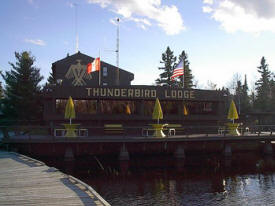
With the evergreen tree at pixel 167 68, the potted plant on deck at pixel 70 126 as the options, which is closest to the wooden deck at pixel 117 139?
the potted plant on deck at pixel 70 126

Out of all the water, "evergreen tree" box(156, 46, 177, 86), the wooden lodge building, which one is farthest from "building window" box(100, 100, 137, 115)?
"evergreen tree" box(156, 46, 177, 86)

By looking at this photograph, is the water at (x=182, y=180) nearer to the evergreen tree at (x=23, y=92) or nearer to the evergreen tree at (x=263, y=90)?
the evergreen tree at (x=23, y=92)

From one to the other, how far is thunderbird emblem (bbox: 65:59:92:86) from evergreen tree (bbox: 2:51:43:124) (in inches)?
189

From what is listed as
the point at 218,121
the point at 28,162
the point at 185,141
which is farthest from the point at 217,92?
the point at 28,162

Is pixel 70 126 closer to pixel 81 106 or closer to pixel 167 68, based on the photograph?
pixel 81 106

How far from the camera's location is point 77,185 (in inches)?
408

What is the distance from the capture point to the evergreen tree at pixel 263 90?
56.1 metres

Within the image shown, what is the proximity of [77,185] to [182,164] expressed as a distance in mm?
12658

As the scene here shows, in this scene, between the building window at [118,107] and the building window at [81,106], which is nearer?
the building window at [81,106]

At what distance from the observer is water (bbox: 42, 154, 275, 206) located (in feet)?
42.4

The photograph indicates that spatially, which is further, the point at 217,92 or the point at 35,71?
the point at 35,71

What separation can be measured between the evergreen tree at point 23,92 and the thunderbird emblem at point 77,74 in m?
4.79

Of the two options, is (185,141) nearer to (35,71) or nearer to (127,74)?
(127,74)

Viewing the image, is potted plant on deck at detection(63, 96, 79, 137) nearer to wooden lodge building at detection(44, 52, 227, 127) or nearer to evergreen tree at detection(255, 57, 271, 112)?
wooden lodge building at detection(44, 52, 227, 127)
